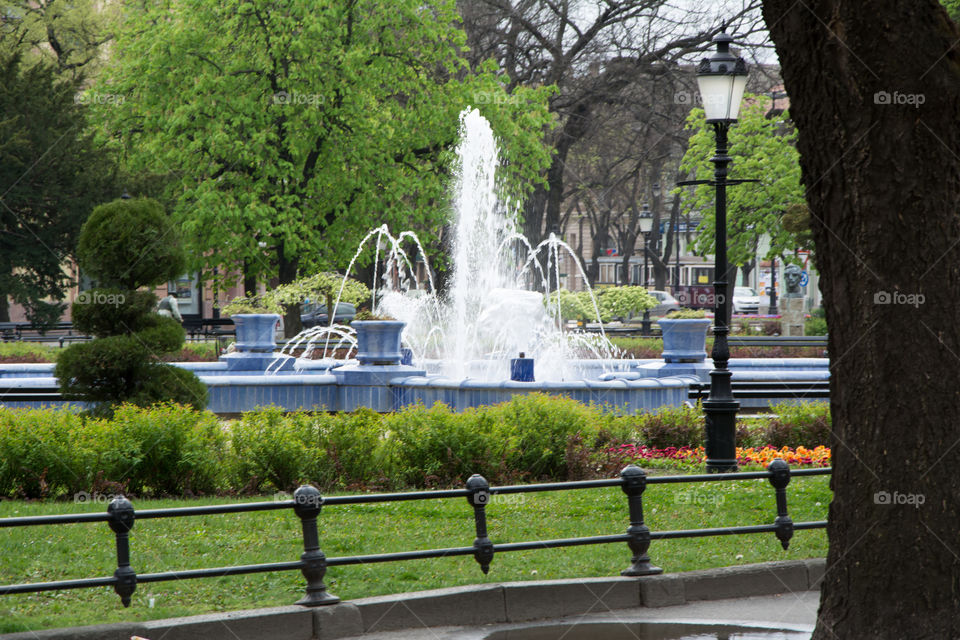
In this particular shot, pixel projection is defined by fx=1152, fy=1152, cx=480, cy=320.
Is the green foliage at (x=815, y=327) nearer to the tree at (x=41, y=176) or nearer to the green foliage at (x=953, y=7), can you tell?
the green foliage at (x=953, y=7)

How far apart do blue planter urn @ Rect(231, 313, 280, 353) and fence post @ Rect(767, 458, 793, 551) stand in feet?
45.2

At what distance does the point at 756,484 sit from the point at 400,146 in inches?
816

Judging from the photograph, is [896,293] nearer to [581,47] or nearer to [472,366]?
[472,366]

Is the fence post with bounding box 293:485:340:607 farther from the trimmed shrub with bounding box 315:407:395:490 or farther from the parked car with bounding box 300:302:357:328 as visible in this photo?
the parked car with bounding box 300:302:357:328

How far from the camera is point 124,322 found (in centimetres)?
1232

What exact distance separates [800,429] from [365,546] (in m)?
6.87

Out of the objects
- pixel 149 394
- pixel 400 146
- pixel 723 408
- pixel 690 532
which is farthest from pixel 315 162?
pixel 690 532

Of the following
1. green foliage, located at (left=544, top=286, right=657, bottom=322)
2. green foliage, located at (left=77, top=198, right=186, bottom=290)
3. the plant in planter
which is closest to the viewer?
green foliage, located at (left=77, top=198, right=186, bottom=290)

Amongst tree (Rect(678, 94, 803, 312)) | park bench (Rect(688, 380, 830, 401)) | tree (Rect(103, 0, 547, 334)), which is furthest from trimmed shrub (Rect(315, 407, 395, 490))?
tree (Rect(678, 94, 803, 312))

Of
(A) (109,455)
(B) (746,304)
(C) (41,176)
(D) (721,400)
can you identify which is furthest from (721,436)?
(B) (746,304)

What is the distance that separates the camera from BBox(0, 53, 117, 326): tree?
29000 millimetres

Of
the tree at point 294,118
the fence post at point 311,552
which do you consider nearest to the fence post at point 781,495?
the fence post at point 311,552

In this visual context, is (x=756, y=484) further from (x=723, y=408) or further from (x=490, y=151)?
(x=490, y=151)

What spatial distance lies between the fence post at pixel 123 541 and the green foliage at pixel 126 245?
6044 mm
